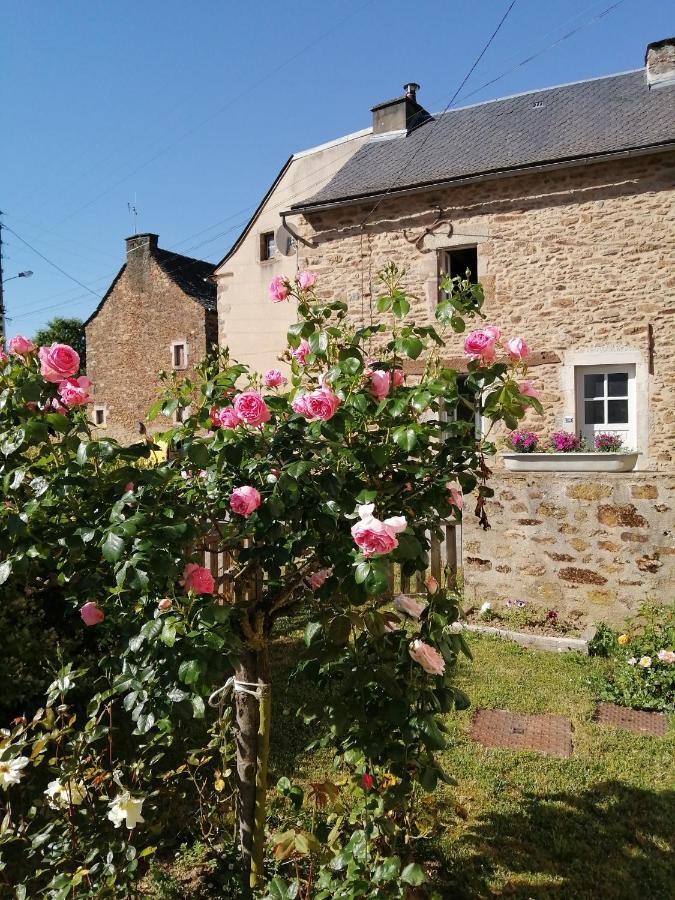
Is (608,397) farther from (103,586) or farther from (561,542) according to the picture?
(103,586)

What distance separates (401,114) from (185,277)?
34.8 ft

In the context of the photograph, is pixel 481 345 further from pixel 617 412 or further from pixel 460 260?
pixel 460 260

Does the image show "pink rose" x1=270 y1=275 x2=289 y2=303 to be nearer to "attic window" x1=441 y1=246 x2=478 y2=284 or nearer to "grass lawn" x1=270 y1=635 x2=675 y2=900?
"grass lawn" x1=270 y1=635 x2=675 y2=900

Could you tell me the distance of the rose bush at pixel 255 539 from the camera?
71.2 inches

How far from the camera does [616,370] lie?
1073 cm

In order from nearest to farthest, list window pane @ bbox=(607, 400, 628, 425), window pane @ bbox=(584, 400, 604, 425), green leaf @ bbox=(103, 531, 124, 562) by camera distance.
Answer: green leaf @ bbox=(103, 531, 124, 562) → window pane @ bbox=(607, 400, 628, 425) → window pane @ bbox=(584, 400, 604, 425)

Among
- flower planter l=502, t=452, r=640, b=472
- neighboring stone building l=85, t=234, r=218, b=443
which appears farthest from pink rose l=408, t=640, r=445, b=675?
neighboring stone building l=85, t=234, r=218, b=443

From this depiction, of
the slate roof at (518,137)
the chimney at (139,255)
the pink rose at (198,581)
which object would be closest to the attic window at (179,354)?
the chimney at (139,255)

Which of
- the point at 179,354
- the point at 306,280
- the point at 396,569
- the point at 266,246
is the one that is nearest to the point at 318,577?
the point at 306,280

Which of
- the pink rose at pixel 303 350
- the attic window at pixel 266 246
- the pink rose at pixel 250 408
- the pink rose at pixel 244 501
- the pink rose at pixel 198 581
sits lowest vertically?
the pink rose at pixel 198 581

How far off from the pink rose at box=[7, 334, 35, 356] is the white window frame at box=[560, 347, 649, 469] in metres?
9.77

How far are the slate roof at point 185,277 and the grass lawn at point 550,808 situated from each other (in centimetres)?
1848

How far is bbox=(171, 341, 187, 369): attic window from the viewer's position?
21.2m

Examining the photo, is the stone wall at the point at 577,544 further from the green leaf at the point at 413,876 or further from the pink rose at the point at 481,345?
the green leaf at the point at 413,876
